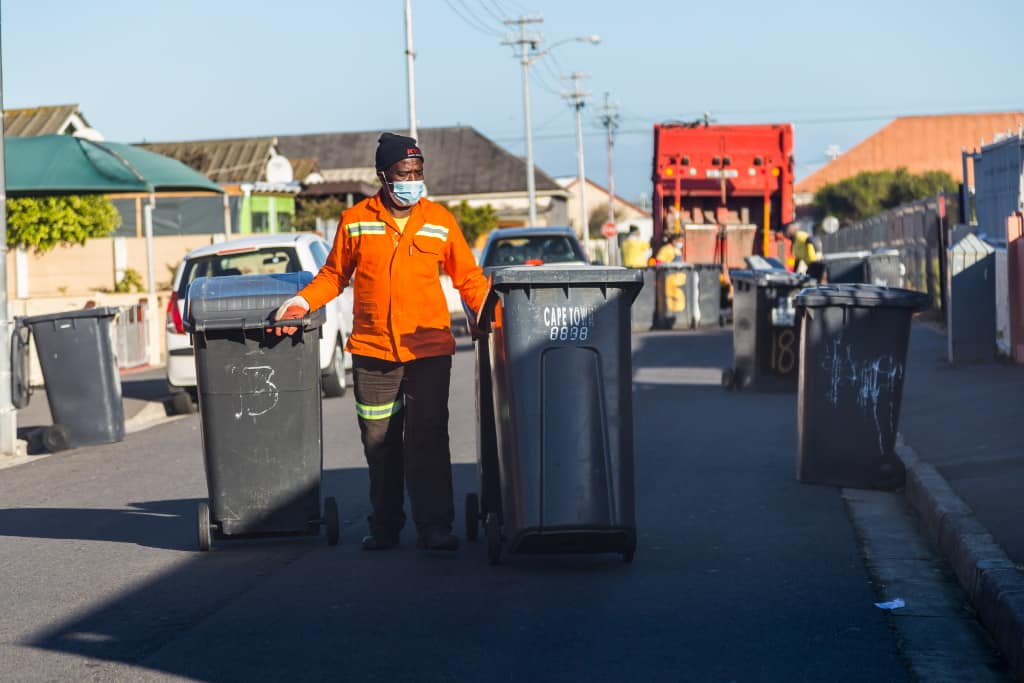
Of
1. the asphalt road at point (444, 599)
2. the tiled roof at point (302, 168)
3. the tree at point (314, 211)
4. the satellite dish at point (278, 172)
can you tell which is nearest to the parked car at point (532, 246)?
the asphalt road at point (444, 599)

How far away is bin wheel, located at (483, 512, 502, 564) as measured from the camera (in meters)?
6.81

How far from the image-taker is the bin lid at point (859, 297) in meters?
9.33

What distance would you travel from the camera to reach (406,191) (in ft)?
22.8

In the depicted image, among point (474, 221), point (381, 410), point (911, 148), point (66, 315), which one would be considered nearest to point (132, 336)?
point (66, 315)

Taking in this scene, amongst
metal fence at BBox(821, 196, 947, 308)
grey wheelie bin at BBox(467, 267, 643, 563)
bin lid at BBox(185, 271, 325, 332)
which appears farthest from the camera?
metal fence at BBox(821, 196, 947, 308)

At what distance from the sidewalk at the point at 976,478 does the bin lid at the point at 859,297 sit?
39.5 inches

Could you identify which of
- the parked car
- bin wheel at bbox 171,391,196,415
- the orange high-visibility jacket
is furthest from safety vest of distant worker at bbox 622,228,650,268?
the orange high-visibility jacket

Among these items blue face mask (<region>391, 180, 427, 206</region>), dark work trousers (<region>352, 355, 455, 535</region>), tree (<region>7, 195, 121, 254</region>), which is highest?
tree (<region>7, 195, 121, 254</region>)

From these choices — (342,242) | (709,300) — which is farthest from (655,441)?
(709,300)

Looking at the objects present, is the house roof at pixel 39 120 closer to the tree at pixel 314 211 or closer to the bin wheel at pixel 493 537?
the tree at pixel 314 211

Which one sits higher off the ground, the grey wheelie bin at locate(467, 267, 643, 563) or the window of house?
the window of house

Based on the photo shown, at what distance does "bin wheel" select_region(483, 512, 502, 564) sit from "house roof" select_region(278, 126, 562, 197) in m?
70.0

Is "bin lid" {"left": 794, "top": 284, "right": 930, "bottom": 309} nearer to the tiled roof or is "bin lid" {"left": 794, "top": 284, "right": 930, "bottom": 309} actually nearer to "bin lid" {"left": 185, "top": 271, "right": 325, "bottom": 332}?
"bin lid" {"left": 185, "top": 271, "right": 325, "bottom": 332}

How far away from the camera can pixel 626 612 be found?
238 inches
